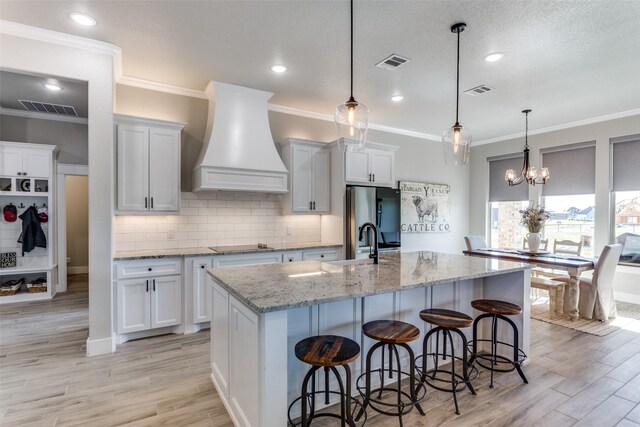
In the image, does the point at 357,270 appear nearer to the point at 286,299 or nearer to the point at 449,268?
the point at 449,268

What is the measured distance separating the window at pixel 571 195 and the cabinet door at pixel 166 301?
19.2 ft

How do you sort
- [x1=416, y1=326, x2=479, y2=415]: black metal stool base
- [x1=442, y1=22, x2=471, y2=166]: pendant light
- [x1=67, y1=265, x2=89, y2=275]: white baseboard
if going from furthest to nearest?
[x1=67, y1=265, x2=89, y2=275]: white baseboard < [x1=442, y1=22, x2=471, y2=166]: pendant light < [x1=416, y1=326, x2=479, y2=415]: black metal stool base

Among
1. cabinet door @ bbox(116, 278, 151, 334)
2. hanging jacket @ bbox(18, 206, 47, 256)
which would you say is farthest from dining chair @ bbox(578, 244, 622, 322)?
hanging jacket @ bbox(18, 206, 47, 256)

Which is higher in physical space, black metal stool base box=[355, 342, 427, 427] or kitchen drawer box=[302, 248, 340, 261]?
kitchen drawer box=[302, 248, 340, 261]

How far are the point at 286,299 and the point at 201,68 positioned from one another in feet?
9.62

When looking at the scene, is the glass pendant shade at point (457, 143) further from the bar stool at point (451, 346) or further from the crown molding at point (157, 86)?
the crown molding at point (157, 86)

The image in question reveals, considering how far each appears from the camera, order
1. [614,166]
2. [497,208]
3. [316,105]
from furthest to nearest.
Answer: [497,208] < [614,166] < [316,105]

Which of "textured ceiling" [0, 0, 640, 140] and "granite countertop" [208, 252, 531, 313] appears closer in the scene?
"granite countertop" [208, 252, 531, 313]

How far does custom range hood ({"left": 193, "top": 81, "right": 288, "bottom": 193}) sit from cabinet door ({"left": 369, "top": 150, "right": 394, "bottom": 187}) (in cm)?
149

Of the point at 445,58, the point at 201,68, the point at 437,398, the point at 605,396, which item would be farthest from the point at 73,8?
the point at 605,396

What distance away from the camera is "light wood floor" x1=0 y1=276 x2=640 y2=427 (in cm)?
217

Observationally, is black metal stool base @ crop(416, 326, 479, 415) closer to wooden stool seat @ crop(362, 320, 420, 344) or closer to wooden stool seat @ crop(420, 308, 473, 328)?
wooden stool seat @ crop(420, 308, 473, 328)

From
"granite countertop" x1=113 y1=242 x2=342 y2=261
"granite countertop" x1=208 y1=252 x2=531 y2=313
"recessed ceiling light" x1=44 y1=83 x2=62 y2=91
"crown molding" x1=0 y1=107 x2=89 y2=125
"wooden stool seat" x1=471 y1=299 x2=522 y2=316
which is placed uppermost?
"recessed ceiling light" x1=44 y1=83 x2=62 y2=91

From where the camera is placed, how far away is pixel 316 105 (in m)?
4.74
